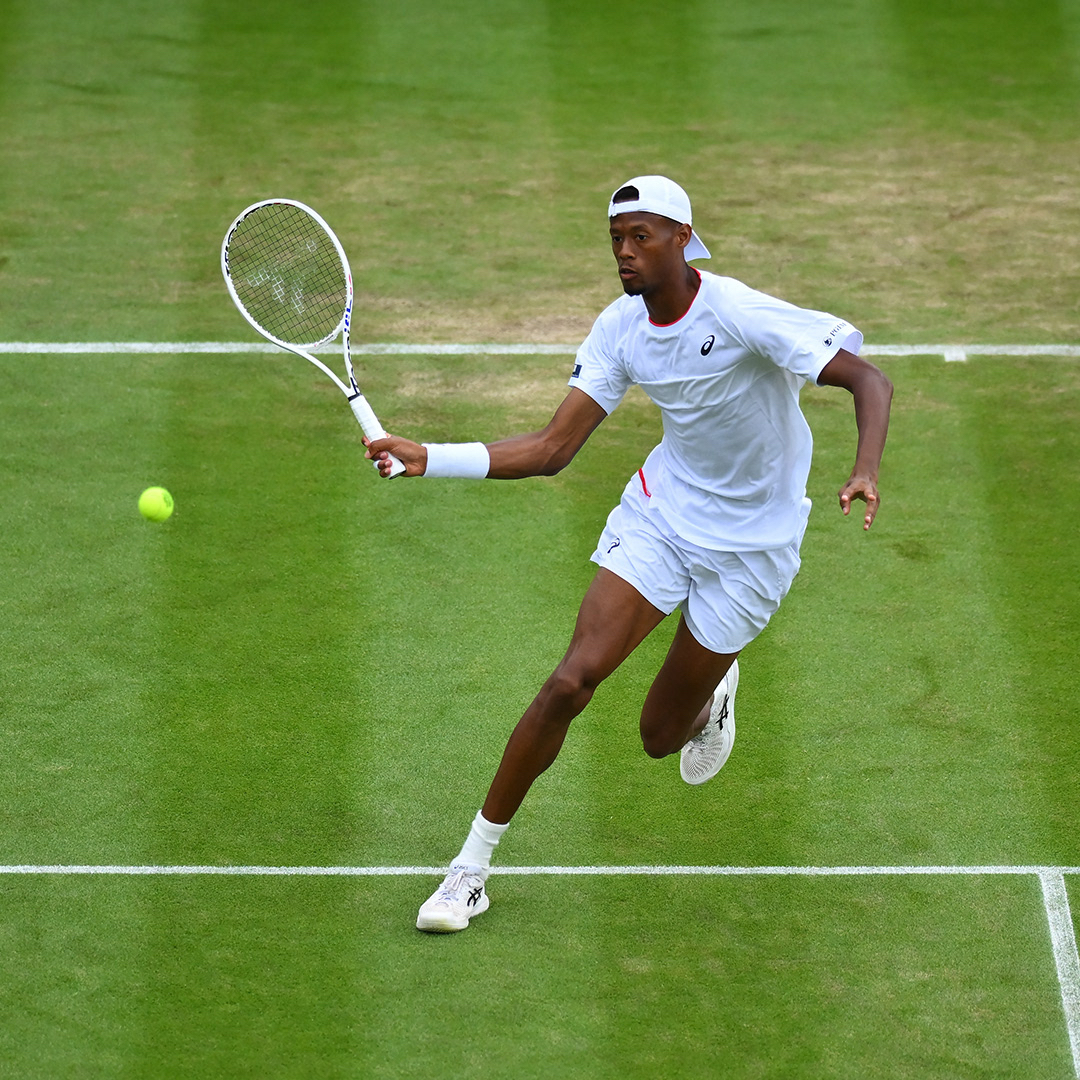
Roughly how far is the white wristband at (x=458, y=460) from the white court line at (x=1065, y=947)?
2473 millimetres

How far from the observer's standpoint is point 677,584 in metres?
5.77

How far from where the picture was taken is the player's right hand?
17.3ft

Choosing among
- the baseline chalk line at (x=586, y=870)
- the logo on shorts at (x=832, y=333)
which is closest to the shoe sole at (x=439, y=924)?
the baseline chalk line at (x=586, y=870)

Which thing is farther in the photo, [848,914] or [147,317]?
[147,317]

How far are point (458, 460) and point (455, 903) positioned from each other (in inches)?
58.9

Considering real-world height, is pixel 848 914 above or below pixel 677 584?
below

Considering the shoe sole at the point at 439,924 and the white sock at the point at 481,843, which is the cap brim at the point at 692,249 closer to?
the white sock at the point at 481,843

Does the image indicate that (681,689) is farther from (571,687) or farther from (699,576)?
(571,687)

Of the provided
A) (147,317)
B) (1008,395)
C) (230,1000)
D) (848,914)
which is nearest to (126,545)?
(147,317)

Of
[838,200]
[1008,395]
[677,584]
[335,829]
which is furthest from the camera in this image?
[838,200]

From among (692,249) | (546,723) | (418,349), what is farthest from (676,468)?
(418,349)

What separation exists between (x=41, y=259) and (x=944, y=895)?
7205 mm

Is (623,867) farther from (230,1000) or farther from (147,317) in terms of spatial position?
(147,317)

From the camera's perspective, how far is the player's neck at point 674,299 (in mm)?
5522
